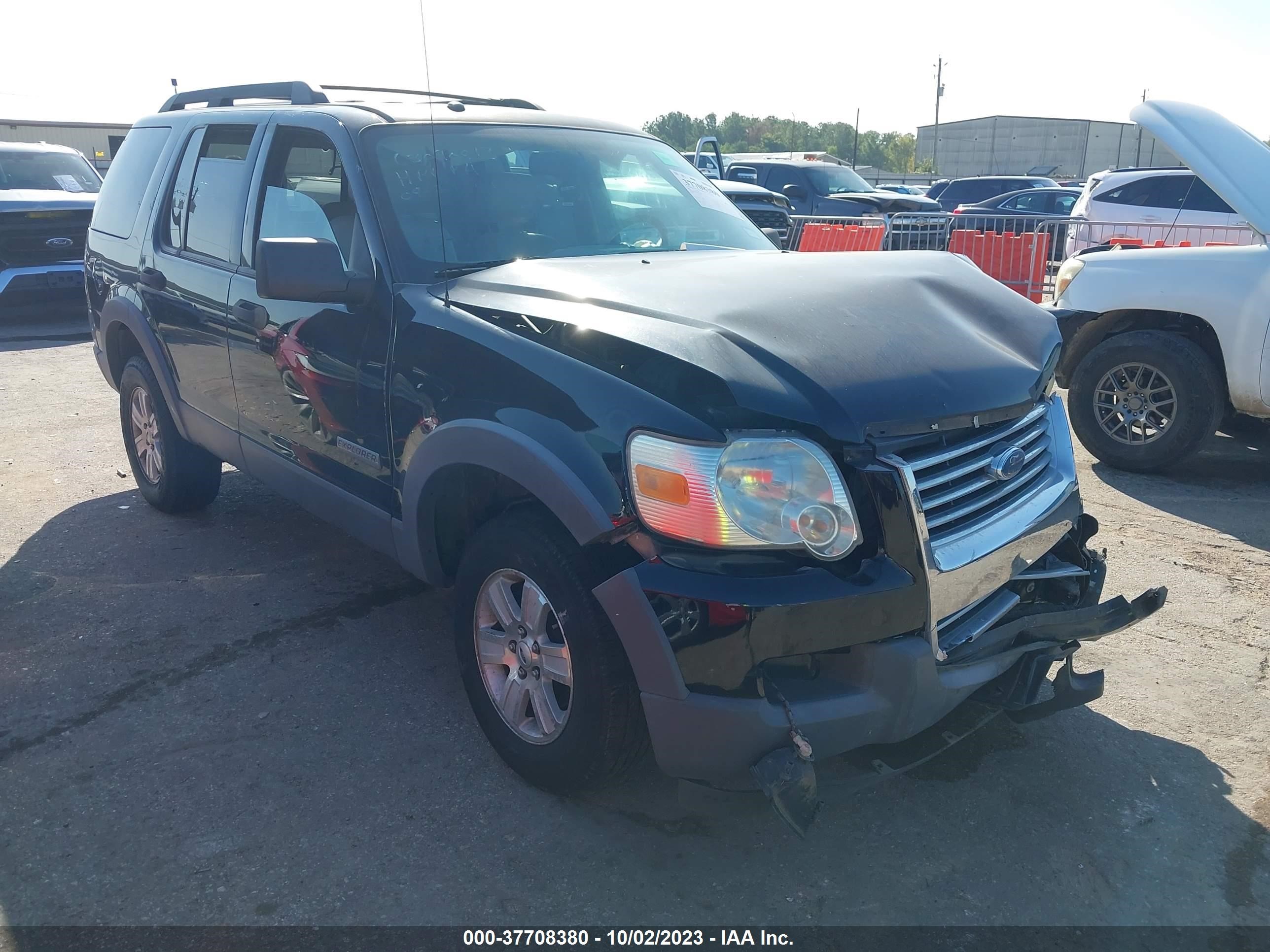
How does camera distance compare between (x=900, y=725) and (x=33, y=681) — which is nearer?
(x=900, y=725)

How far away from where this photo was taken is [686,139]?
97438 millimetres

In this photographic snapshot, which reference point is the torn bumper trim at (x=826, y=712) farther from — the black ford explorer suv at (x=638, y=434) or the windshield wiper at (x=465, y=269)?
the windshield wiper at (x=465, y=269)

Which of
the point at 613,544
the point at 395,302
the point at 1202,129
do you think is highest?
the point at 1202,129

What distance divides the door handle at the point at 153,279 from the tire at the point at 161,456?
434 millimetres

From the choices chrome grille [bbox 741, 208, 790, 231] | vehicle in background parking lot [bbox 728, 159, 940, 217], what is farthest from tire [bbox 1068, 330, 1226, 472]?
vehicle in background parking lot [bbox 728, 159, 940, 217]

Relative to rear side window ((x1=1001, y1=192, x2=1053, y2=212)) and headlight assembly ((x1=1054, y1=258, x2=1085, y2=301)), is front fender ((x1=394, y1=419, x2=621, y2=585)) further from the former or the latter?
Answer: rear side window ((x1=1001, y1=192, x2=1053, y2=212))

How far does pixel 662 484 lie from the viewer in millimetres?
2439

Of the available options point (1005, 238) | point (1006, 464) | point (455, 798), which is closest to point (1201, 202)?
point (1005, 238)

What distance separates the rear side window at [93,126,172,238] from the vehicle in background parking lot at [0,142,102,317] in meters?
5.92

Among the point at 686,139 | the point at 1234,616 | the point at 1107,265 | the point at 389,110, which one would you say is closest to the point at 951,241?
the point at 1107,265

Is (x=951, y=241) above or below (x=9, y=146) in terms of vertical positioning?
below

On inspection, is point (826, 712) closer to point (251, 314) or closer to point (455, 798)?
point (455, 798)

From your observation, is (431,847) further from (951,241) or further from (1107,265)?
(951,241)

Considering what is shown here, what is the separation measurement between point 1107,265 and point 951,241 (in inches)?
191
